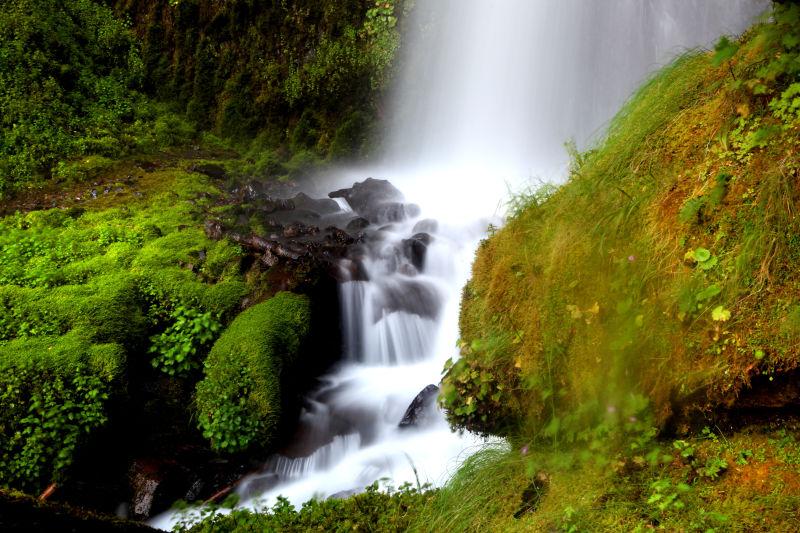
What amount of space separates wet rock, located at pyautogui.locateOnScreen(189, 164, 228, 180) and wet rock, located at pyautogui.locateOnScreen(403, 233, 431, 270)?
5560 millimetres

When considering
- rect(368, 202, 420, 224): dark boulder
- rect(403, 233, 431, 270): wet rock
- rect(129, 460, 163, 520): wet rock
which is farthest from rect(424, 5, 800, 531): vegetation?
rect(368, 202, 420, 224): dark boulder

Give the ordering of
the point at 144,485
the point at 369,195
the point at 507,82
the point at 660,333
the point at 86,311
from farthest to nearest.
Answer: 1. the point at 507,82
2. the point at 369,195
3. the point at 86,311
4. the point at 144,485
5. the point at 660,333

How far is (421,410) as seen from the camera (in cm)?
546

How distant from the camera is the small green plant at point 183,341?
5.92 m

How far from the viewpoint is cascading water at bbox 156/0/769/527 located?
17.6 feet

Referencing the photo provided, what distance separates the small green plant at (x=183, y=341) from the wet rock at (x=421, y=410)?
2.45 m

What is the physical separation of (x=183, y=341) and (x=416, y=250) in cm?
369

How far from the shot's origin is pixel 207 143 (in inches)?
553

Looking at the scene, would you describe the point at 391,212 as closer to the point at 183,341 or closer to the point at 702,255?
the point at 183,341

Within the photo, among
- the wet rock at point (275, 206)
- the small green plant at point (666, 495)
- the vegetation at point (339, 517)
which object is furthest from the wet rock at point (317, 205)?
the small green plant at point (666, 495)

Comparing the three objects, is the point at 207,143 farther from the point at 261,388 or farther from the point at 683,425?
the point at 683,425

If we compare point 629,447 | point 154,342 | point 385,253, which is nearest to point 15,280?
point 154,342

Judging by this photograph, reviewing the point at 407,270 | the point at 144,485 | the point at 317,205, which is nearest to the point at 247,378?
the point at 144,485

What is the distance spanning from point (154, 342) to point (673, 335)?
5.43 m
